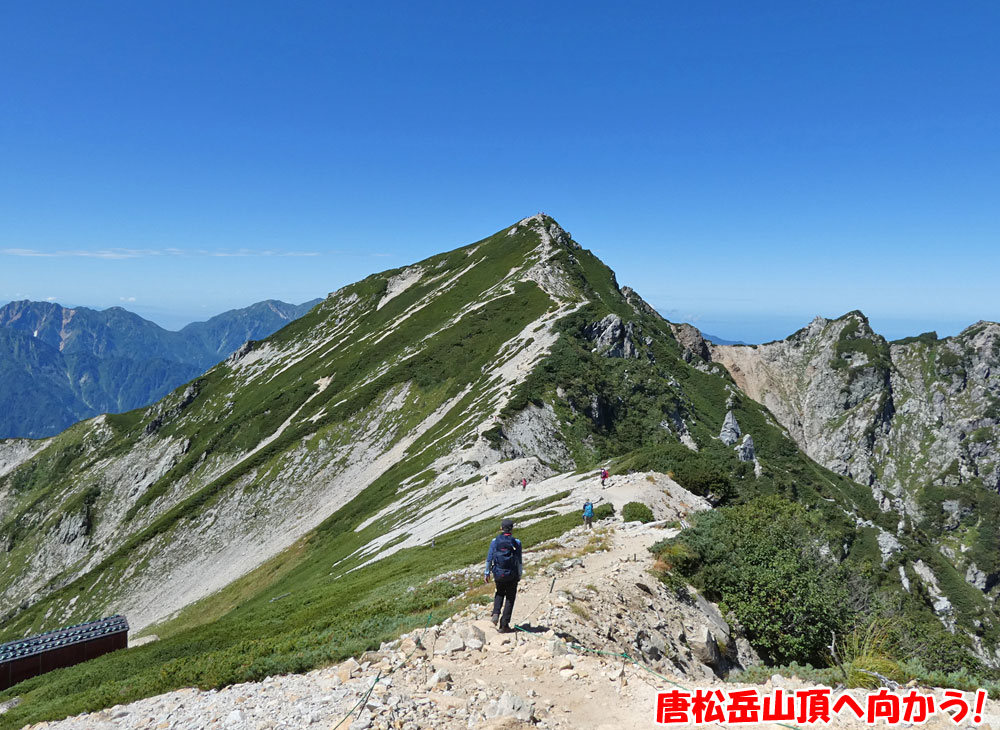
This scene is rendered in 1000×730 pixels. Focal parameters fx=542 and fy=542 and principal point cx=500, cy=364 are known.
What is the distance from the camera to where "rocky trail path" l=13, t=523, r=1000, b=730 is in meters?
11.2

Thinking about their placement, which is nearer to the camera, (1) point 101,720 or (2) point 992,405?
(1) point 101,720

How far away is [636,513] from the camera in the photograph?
97.7ft

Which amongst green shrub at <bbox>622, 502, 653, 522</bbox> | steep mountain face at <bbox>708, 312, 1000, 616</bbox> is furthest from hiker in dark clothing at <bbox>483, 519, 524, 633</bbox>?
steep mountain face at <bbox>708, 312, 1000, 616</bbox>

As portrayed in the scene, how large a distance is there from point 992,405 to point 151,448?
865ft

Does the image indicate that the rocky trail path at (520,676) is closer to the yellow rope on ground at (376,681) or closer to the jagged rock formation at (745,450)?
the yellow rope on ground at (376,681)

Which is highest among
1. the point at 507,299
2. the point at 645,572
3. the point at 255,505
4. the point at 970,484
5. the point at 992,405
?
the point at 507,299

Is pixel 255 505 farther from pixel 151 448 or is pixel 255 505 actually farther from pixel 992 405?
pixel 992 405

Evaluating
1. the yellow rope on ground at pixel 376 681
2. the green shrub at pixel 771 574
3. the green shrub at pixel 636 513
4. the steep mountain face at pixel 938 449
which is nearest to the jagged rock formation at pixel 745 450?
the green shrub at pixel 636 513

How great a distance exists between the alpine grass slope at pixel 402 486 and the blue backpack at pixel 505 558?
3.85 metres

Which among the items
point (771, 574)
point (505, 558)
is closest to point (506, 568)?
point (505, 558)

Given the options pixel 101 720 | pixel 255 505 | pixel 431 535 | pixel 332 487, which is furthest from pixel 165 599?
pixel 101 720

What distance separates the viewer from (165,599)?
241 feet

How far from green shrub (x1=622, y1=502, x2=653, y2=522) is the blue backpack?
16342mm

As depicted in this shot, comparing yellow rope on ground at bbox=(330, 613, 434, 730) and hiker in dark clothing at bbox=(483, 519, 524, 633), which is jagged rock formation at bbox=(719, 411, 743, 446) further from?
yellow rope on ground at bbox=(330, 613, 434, 730)
